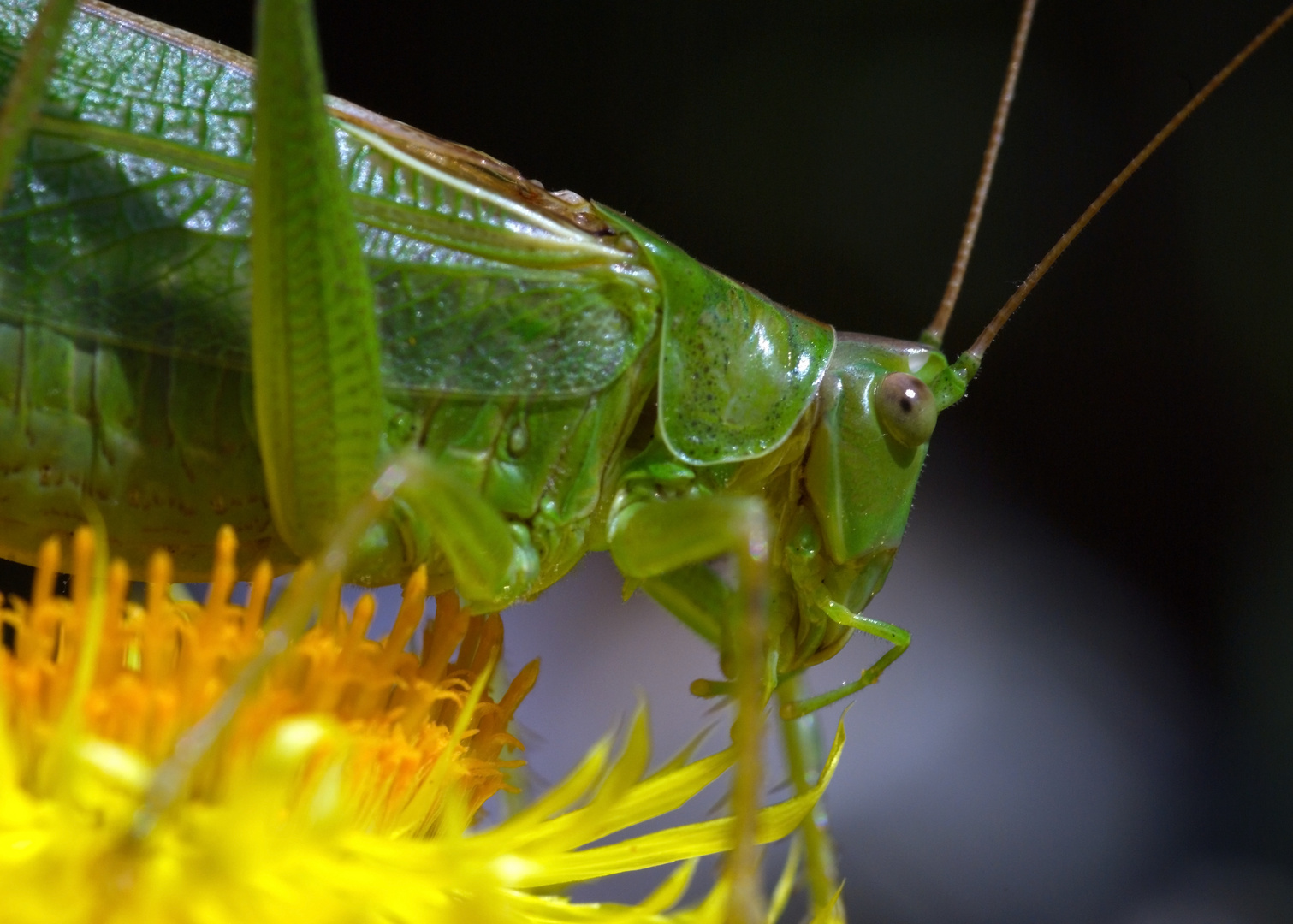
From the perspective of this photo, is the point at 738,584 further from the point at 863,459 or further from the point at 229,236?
the point at 229,236

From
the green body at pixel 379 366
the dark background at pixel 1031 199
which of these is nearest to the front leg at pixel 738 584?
the green body at pixel 379 366

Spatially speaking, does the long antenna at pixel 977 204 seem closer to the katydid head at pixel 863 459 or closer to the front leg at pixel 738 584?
the katydid head at pixel 863 459

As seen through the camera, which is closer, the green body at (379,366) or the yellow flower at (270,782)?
the yellow flower at (270,782)

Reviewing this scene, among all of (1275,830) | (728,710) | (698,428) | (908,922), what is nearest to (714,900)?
(728,710)

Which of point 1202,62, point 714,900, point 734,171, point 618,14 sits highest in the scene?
point 1202,62

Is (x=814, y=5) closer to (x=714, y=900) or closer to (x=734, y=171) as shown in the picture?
(x=734, y=171)

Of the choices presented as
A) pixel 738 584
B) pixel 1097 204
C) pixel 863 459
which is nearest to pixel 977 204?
pixel 1097 204
